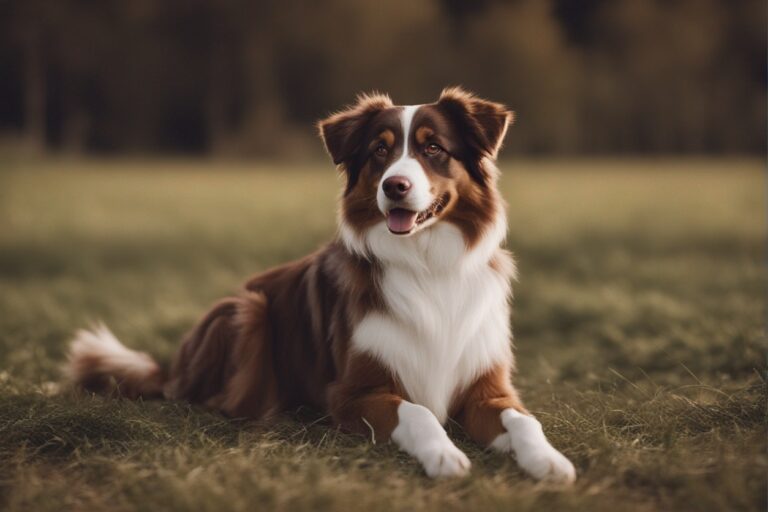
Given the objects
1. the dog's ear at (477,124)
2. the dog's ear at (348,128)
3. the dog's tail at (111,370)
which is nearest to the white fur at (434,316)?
the dog's ear at (477,124)

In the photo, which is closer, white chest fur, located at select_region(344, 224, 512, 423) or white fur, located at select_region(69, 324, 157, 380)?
white chest fur, located at select_region(344, 224, 512, 423)

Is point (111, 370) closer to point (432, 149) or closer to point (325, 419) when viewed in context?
point (325, 419)

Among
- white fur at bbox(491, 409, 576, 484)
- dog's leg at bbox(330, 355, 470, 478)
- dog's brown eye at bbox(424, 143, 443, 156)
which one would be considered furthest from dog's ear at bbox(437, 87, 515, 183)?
white fur at bbox(491, 409, 576, 484)

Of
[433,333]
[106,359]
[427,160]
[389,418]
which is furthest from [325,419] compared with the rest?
[106,359]

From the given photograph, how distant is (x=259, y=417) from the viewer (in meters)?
4.64

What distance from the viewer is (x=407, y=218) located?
13.5 ft

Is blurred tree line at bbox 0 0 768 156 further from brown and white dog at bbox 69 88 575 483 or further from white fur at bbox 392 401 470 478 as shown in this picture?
white fur at bbox 392 401 470 478

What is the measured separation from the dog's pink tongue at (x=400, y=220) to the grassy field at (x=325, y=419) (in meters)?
1.13

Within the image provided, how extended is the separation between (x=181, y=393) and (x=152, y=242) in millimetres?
9079

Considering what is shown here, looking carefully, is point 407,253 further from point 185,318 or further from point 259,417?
point 185,318

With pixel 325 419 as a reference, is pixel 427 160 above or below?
above

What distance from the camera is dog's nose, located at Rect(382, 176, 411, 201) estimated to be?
3.95 meters

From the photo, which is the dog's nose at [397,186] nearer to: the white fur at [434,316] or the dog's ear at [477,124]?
the white fur at [434,316]

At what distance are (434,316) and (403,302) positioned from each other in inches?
7.4
